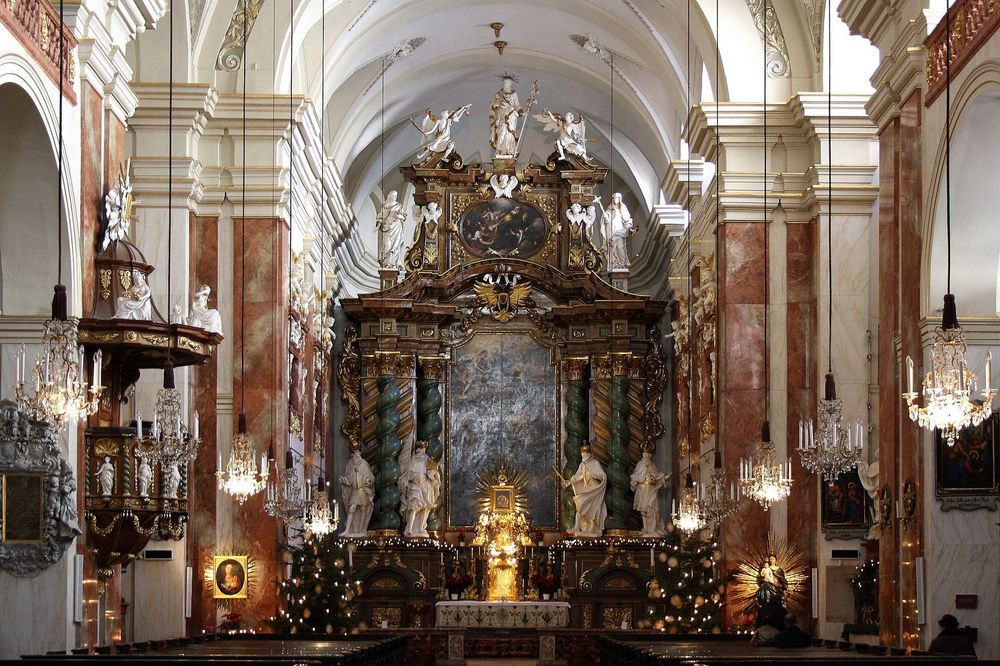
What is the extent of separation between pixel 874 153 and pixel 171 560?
33.3 feet

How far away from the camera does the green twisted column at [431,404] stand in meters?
29.5

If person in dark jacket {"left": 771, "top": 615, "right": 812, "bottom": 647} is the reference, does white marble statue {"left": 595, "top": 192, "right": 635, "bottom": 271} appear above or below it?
above

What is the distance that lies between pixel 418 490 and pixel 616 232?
233 inches

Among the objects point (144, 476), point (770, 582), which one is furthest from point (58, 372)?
point (770, 582)

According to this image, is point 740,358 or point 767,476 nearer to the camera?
point 767,476

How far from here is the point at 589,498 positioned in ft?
94.7

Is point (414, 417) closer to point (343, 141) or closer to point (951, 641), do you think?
point (343, 141)

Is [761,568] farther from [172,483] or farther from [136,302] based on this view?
[136,302]

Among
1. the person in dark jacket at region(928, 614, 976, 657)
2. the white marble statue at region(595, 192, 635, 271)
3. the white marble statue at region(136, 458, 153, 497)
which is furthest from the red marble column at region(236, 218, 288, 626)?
the person in dark jacket at region(928, 614, 976, 657)

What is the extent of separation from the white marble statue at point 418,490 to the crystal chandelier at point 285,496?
7.32 metres

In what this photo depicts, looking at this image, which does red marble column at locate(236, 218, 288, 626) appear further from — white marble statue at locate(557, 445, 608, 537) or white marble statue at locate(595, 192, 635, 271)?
white marble statue at locate(595, 192, 635, 271)

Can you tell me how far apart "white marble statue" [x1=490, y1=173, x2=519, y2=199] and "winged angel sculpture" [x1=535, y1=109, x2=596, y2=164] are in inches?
40.7

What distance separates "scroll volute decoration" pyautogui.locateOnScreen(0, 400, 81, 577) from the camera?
1326 centimetres

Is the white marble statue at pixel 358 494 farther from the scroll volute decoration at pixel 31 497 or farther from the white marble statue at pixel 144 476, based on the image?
the scroll volute decoration at pixel 31 497
